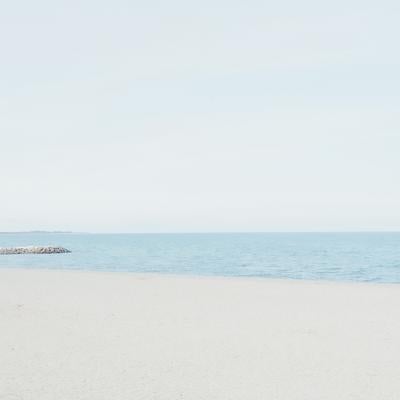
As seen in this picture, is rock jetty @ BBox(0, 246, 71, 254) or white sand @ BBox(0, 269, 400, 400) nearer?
white sand @ BBox(0, 269, 400, 400)

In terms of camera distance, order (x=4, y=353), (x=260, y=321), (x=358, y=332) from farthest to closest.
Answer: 1. (x=260, y=321)
2. (x=358, y=332)
3. (x=4, y=353)

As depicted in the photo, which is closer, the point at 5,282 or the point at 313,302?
the point at 313,302

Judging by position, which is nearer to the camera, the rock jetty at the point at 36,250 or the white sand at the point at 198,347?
the white sand at the point at 198,347

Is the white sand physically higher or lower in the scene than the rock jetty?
higher

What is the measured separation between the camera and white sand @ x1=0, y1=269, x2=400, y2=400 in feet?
24.8

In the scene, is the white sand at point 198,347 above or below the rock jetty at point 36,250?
above

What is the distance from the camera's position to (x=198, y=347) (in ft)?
34.4

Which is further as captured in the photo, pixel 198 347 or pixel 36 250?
pixel 36 250

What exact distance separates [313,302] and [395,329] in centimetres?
575

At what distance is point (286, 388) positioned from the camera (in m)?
7.56

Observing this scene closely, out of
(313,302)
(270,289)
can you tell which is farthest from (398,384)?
(270,289)

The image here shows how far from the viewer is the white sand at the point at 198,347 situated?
24.8ft

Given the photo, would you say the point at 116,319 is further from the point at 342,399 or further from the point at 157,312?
the point at 342,399

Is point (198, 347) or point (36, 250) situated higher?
point (198, 347)
